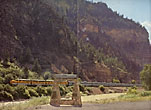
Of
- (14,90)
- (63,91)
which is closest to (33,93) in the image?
(14,90)

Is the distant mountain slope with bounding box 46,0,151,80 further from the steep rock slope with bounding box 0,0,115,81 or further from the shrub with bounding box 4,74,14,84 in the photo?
the shrub with bounding box 4,74,14,84

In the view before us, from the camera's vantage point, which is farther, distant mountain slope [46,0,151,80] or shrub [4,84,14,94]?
distant mountain slope [46,0,151,80]

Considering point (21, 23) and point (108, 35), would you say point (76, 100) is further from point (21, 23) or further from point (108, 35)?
point (108, 35)

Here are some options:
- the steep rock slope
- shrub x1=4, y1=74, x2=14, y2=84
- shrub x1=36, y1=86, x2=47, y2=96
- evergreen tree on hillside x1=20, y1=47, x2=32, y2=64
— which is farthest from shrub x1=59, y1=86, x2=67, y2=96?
evergreen tree on hillside x1=20, y1=47, x2=32, y2=64

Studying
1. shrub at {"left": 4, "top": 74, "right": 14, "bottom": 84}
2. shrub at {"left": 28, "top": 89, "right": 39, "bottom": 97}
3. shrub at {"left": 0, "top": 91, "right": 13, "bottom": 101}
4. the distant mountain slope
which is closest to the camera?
shrub at {"left": 0, "top": 91, "right": 13, "bottom": 101}

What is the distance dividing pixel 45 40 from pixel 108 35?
57.9 meters

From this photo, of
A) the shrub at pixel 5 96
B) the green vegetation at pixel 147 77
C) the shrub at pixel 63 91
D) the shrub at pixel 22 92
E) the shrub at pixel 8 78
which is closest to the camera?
the shrub at pixel 5 96

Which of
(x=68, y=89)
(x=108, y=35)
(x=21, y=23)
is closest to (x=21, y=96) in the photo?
(x=68, y=89)

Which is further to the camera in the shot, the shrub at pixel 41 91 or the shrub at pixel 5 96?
the shrub at pixel 41 91

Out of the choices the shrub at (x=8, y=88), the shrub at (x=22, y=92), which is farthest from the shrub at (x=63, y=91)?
the shrub at (x=8, y=88)

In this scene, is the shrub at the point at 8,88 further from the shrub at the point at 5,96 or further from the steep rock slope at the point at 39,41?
the steep rock slope at the point at 39,41

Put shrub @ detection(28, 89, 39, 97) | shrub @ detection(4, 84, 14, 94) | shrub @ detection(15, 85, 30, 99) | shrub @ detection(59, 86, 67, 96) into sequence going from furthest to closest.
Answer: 1. shrub @ detection(59, 86, 67, 96)
2. shrub @ detection(28, 89, 39, 97)
3. shrub @ detection(15, 85, 30, 99)
4. shrub @ detection(4, 84, 14, 94)

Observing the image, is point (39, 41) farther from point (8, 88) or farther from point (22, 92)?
point (8, 88)

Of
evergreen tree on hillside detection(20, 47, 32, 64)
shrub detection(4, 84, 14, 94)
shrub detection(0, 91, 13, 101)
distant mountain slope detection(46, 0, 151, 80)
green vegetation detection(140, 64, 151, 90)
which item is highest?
distant mountain slope detection(46, 0, 151, 80)
